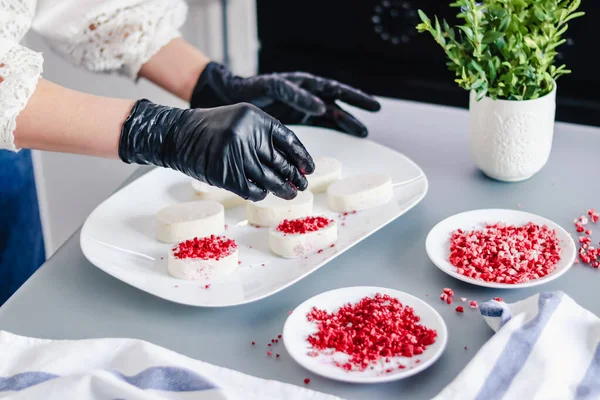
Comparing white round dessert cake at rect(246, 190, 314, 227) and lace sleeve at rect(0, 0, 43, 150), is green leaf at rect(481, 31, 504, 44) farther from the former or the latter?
lace sleeve at rect(0, 0, 43, 150)

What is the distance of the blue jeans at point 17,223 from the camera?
1.58 meters

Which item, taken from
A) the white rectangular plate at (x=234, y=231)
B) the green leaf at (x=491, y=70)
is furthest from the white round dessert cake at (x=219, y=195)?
the green leaf at (x=491, y=70)

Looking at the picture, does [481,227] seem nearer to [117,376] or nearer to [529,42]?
[529,42]

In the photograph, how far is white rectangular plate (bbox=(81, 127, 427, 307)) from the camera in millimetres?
1053

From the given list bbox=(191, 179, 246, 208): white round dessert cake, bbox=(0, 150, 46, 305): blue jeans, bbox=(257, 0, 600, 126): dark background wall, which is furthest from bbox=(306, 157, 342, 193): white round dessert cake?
bbox=(257, 0, 600, 126): dark background wall

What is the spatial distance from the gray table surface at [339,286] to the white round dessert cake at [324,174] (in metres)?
0.17

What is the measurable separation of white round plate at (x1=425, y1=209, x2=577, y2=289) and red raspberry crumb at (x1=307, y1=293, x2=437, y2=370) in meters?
0.13

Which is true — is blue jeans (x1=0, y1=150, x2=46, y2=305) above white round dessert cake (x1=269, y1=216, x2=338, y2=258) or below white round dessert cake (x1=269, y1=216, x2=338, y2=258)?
below

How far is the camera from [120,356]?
89cm

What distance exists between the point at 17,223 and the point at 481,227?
3.44ft

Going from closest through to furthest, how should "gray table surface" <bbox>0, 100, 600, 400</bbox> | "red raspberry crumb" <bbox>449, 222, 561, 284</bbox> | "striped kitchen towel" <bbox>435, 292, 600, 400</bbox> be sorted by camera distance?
"striped kitchen towel" <bbox>435, 292, 600, 400</bbox> < "gray table surface" <bbox>0, 100, 600, 400</bbox> < "red raspberry crumb" <bbox>449, 222, 561, 284</bbox>

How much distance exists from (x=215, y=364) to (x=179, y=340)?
0.08m

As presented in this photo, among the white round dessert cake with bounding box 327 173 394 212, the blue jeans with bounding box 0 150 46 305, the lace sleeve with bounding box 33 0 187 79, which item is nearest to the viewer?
the white round dessert cake with bounding box 327 173 394 212

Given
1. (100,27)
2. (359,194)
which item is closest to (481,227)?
(359,194)
